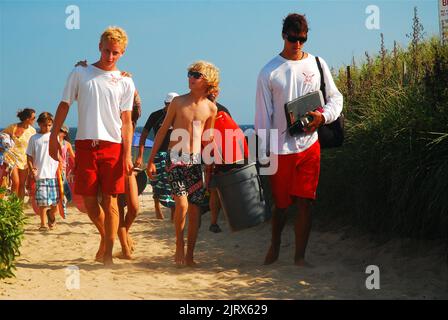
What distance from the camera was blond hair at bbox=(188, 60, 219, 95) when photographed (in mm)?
6961

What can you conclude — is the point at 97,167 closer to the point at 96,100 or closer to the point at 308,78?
the point at 96,100

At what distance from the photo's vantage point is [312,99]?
6730mm

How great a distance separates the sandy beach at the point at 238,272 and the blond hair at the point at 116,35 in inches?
80.5

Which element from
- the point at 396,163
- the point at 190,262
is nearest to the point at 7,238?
the point at 190,262

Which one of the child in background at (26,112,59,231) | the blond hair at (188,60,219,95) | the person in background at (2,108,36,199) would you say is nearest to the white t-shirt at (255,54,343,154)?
the blond hair at (188,60,219,95)

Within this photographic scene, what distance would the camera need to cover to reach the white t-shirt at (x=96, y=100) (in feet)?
22.4

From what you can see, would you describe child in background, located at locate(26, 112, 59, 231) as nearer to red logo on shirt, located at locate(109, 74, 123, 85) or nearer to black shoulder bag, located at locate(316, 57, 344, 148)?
red logo on shirt, located at locate(109, 74, 123, 85)

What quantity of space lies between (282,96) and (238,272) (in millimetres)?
1619

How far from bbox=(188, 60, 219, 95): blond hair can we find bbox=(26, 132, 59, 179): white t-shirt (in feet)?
13.3

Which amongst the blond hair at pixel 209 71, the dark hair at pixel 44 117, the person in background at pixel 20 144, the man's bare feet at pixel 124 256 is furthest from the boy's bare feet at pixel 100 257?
the person in background at pixel 20 144

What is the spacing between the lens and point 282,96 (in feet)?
22.1
